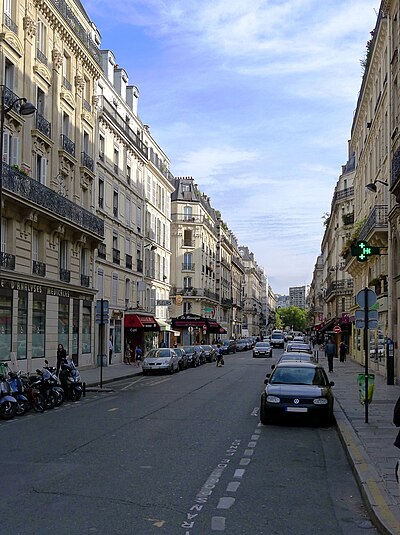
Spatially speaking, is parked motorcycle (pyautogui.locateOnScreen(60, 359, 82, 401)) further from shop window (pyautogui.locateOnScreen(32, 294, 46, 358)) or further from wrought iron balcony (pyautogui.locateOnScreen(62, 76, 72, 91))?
wrought iron balcony (pyautogui.locateOnScreen(62, 76, 72, 91))

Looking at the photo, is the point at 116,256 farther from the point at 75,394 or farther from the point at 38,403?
the point at 38,403

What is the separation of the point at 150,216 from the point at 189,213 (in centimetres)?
2733

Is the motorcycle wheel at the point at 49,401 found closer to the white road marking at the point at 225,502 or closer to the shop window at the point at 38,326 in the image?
the shop window at the point at 38,326

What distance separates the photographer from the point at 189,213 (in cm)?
8238

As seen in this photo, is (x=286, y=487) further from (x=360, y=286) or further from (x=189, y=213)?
(x=189, y=213)

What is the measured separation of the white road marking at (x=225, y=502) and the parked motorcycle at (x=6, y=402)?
9.42m

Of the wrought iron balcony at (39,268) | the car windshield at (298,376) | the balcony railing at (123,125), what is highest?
the balcony railing at (123,125)

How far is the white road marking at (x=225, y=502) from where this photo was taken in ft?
25.7

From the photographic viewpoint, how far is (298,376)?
53.6 ft

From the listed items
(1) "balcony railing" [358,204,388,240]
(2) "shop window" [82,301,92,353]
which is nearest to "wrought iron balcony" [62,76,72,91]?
(2) "shop window" [82,301,92,353]

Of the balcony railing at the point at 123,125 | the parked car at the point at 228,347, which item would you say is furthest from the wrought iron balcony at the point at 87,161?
the parked car at the point at 228,347

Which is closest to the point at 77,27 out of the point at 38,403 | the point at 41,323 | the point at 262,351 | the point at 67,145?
the point at 67,145

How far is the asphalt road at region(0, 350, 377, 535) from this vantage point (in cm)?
715

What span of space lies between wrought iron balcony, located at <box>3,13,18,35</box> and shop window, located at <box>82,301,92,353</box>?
14803 millimetres
